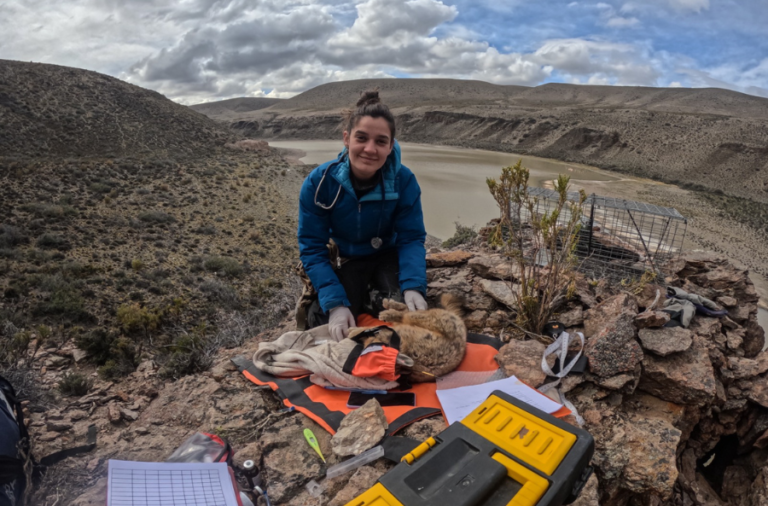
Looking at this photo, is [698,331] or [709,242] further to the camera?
[709,242]

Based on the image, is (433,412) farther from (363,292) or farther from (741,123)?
(741,123)

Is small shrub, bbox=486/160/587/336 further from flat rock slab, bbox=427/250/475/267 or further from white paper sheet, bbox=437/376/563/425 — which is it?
flat rock slab, bbox=427/250/475/267

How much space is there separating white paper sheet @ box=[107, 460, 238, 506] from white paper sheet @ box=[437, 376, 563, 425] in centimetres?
93

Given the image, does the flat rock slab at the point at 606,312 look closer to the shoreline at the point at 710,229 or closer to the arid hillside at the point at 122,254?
the arid hillside at the point at 122,254

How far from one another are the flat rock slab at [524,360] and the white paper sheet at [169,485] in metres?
1.37

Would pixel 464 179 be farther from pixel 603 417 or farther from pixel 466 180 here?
pixel 603 417

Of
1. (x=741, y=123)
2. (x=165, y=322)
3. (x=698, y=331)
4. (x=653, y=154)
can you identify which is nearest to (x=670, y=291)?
(x=698, y=331)

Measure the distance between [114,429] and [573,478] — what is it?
2.24 meters

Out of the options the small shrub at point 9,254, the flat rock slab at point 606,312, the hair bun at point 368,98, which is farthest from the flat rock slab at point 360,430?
the small shrub at point 9,254

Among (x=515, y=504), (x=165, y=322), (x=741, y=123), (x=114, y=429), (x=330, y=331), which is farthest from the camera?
(x=741, y=123)

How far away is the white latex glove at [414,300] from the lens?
2512mm

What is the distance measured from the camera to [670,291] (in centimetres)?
→ 287

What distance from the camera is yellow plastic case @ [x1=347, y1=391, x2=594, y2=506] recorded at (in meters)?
1.15

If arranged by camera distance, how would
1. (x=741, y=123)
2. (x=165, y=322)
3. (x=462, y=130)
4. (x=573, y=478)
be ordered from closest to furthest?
(x=573, y=478)
(x=165, y=322)
(x=741, y=123)
(x=462, y=130)
